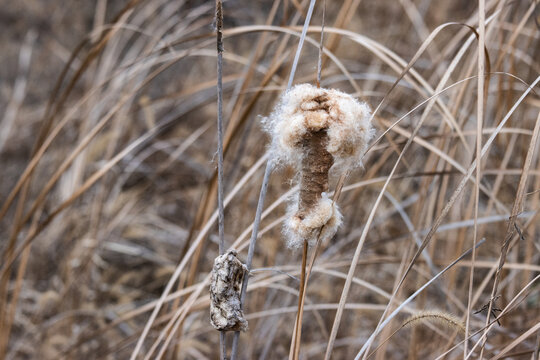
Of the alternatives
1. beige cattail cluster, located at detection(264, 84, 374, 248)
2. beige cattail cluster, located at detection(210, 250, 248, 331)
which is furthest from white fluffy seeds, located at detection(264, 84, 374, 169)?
beige cattail cluster, located at detection(210, 250, 248, 331)

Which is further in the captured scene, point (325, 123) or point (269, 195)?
point (269, 195)

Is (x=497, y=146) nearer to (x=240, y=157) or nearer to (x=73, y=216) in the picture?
(x=240, y=157)

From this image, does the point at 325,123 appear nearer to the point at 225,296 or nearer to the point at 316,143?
the point at 316,143

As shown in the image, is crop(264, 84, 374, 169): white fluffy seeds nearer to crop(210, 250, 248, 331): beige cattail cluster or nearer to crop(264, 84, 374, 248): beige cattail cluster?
crop(264, 84, 374, 248): beige cattail cluster

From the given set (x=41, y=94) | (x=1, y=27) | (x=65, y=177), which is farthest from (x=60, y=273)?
(x=1, y=27)

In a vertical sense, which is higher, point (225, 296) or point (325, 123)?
point (325, 123)

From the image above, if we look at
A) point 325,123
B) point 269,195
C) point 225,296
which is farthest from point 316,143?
point 269,195

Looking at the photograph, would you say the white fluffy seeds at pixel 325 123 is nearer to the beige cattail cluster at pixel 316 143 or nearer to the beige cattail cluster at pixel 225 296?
the beige cattail cluster at pixel 316 143

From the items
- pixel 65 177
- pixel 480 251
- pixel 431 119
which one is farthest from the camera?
pixel 65 177
